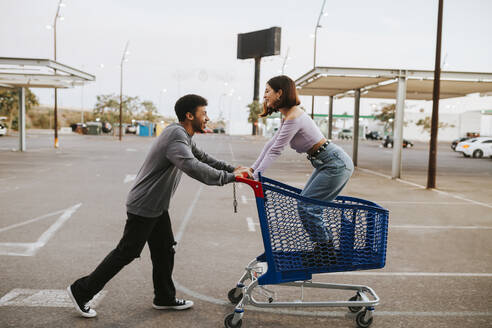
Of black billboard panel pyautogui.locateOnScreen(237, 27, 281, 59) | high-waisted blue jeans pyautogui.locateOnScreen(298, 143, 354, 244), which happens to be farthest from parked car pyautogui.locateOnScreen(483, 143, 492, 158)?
black billboard panel pyautogui.locateOnScreen(237, 27, 281, 59)

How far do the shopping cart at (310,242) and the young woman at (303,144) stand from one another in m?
0.17

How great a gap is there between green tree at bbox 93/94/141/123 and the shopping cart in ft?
258

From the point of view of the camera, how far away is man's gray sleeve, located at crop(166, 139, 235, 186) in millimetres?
3598

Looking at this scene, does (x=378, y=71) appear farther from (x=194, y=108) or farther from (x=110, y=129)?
(x=110, y=129)

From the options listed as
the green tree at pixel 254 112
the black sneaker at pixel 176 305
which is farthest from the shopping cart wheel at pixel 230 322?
the green tree at pixel 254 112

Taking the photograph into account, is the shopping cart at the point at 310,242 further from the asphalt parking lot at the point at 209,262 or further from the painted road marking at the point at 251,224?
the painted road marking at the point at 251,224

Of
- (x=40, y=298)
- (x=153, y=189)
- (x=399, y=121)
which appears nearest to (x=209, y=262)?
(x=40, y=298)

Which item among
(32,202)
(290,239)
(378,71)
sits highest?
(378,71)

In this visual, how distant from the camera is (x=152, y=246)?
13.5 feet

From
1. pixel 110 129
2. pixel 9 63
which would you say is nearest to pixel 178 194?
pixel 9 63

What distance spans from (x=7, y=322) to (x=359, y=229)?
283 centimetres

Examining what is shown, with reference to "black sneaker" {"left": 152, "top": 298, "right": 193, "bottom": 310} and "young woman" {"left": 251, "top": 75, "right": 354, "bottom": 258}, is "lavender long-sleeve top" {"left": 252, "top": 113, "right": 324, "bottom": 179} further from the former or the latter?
"black sneaker" {"left": 152, "top": 298, "right": 193, "bottom": 310}

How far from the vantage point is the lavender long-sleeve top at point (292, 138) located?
380 cm

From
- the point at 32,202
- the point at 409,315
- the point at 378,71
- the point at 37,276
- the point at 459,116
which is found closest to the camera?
the point at 409,315
